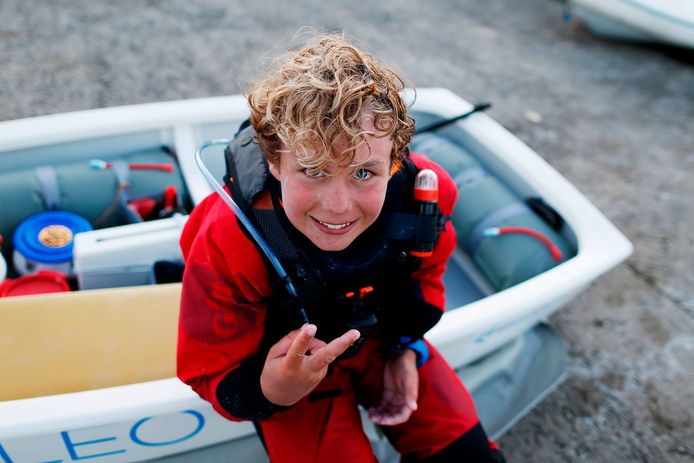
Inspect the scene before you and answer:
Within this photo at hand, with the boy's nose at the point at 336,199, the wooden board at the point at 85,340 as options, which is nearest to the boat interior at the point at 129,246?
the wooden board at the point at 85,340

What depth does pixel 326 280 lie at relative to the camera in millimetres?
1173

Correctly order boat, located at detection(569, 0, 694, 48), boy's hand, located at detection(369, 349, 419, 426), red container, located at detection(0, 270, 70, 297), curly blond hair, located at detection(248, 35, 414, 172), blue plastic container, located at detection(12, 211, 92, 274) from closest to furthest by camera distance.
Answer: curly blond hair, located at detection(248, 35, 414, 172)
boy's hand, located at detection(369, 349, 419, 426)
red container, located at detection(0, 270, 70, 297)
blue plastic container, located at detection(12, 211, 92, 274)
boat, located at detection(569, 0, 694, 48)

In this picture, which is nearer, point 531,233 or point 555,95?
point 531,233

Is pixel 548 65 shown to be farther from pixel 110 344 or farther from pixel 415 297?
pixel 110 344

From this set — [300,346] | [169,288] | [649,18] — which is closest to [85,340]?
[169,288]

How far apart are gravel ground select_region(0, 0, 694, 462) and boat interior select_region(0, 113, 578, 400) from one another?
2.01 feet

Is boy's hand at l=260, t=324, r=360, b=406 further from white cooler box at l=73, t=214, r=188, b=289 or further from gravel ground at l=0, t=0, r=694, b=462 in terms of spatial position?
gravel ground at l=0, t=0, r=694, b=462

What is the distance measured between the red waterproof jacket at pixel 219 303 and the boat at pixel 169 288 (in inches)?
5.5

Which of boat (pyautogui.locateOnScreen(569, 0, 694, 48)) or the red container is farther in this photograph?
boat (pyautogui.locateOnScreen(569, 0, 694, 48))

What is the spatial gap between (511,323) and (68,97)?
113 inches

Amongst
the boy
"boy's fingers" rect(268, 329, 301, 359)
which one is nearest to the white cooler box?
the boy

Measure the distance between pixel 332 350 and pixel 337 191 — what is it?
10.8 inches

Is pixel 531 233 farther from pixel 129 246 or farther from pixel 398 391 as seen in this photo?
pixel 129 246

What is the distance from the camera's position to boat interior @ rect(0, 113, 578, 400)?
144 centimetres
